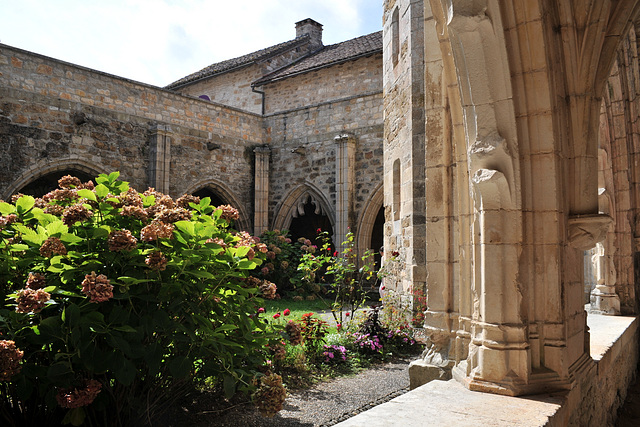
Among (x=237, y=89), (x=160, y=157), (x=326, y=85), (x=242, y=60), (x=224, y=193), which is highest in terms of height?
(x=242, y=60)

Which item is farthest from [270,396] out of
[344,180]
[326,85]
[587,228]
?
[326,85]

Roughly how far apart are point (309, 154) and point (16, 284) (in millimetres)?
10544

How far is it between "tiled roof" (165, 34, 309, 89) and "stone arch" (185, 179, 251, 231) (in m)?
6.99

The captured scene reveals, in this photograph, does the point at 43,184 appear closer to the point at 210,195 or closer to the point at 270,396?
the point at 210,195

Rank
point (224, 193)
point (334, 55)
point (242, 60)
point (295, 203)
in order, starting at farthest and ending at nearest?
1. point (242, 60)
2. point (334, 55)
3. point (295, 203)
4. point (224, 193)

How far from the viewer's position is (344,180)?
12.1m

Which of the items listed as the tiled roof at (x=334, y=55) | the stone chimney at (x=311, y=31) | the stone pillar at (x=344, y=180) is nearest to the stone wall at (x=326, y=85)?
the tiled roof at (x=334, y=55)

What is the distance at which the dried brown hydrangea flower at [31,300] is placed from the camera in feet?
6.89

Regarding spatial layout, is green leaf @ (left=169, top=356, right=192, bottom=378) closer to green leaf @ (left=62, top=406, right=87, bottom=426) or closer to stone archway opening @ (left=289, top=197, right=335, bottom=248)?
green leaf @ (left=62, top=406, right=87, bottom=426)

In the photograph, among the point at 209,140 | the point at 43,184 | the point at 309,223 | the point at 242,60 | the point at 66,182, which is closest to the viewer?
the point at 66,182

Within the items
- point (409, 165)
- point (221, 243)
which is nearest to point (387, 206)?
point (409, 165)

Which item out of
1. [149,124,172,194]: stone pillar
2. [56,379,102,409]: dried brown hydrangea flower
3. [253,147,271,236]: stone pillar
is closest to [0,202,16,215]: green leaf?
[56,379,102,409]: dried brown hydrangea flower

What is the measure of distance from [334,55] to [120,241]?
14981 mm

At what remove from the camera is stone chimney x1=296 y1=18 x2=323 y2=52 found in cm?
1962
